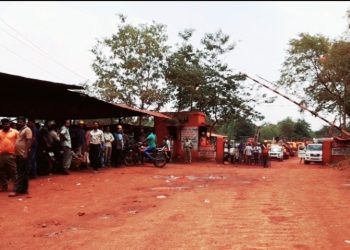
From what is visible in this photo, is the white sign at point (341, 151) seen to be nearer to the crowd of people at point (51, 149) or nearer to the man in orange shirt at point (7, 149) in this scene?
the crowd of people at point (51, 149)

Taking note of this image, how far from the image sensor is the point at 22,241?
6.39 m

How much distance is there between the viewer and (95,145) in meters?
A: 16.3

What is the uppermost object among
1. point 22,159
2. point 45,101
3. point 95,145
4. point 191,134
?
point 45,101

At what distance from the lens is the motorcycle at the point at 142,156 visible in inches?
778

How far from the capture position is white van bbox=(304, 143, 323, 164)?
31.3 meters

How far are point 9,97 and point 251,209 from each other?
8.38 m

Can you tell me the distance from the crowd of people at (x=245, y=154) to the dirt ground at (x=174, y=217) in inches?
627

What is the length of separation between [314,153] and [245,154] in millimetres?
5689

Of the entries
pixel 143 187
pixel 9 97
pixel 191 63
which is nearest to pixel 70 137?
pixel 9 97

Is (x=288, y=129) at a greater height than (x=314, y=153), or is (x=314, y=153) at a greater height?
(x=288, y=129)

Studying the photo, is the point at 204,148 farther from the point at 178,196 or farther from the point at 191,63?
the point at 178,196

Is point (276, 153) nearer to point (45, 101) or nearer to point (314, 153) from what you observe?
point (314, 153)

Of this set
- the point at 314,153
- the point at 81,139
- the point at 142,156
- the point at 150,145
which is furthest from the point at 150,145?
the point at 314,153

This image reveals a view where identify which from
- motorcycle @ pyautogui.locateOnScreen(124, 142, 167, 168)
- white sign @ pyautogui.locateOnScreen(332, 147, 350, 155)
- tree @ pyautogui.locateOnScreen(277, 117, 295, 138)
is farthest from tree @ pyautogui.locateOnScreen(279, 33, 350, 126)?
tree @ pyautogui.locateOnScreen(277, 117, 295, 138)
